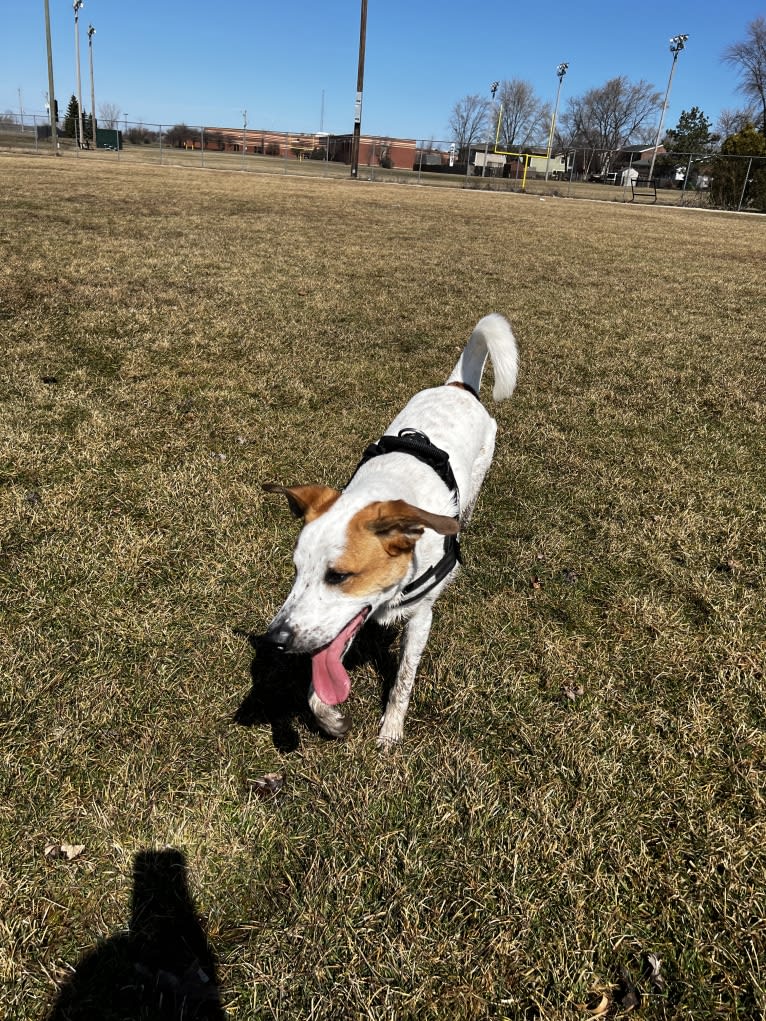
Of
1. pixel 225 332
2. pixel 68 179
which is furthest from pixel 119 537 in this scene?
pixel 68 179

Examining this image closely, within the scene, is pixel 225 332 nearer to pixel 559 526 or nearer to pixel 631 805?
pixel 559 526

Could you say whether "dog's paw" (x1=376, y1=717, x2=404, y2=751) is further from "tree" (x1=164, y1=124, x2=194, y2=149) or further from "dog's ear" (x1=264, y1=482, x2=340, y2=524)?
"tree" (x1=164, y1=124, x2=194, y2=149)

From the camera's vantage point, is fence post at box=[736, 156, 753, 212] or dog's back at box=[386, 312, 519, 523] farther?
fence post at box=[736, 156, 753, 212]

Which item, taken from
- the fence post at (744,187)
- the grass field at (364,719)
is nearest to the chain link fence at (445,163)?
the fence post at (744,187)

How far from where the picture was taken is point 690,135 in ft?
223

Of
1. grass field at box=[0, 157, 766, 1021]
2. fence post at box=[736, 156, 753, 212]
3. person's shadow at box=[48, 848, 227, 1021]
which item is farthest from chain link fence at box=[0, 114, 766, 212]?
person's shadow at box=[48, 848, 227, 1021]

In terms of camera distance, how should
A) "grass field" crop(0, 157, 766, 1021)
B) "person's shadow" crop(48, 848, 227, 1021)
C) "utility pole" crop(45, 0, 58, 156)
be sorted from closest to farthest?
1. "person's shadow" crop(48, 848, 227, 1021)
2. "grass field" crop(0, 157, 766, 1021)
3. "utility pole" crop(45, 0, 58, 156)

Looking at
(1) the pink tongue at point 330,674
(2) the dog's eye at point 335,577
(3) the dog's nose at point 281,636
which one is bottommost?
(1) the pink tongue at point 330,674

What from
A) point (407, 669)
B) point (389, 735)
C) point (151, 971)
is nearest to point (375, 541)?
point (407, 669)

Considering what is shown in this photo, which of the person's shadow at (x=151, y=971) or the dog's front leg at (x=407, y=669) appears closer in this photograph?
the person's shadow at (x=151, y=971)

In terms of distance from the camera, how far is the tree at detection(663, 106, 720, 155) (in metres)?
64.3

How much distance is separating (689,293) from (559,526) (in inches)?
368

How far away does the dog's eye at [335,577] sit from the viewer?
214cm

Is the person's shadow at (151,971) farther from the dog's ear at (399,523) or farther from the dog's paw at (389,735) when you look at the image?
the dog's ear at (399,523)
